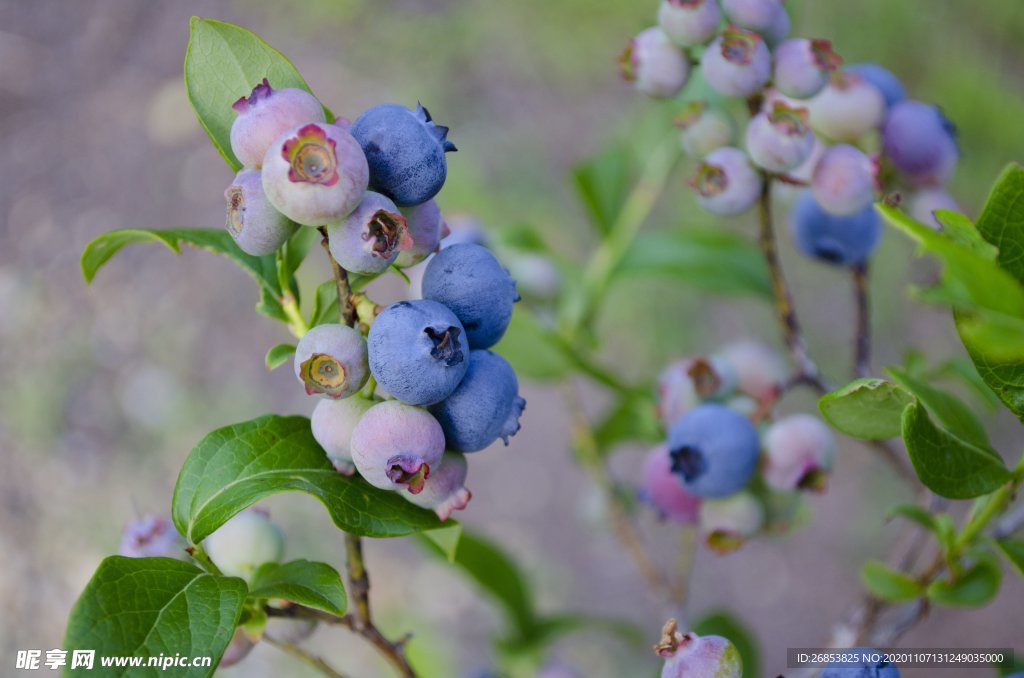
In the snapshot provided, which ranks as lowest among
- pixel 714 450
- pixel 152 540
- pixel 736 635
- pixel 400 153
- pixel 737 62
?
pixel 736 635

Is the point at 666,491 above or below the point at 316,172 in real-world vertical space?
below

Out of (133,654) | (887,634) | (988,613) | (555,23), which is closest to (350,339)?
(133,654)

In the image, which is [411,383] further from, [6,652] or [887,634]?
[6,652]

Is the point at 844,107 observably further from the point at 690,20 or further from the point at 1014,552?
the point at 1014,552

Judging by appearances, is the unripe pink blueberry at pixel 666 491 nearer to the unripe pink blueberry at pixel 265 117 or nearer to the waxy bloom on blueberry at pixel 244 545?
the waxy bloom on blueberry at pixel 244 545

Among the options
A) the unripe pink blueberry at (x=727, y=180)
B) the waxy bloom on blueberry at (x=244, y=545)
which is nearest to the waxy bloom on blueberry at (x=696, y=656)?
the waxy bloom on blueberry at (x=244, y=545)

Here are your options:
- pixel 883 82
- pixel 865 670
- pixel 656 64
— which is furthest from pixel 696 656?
pixel 883 82
